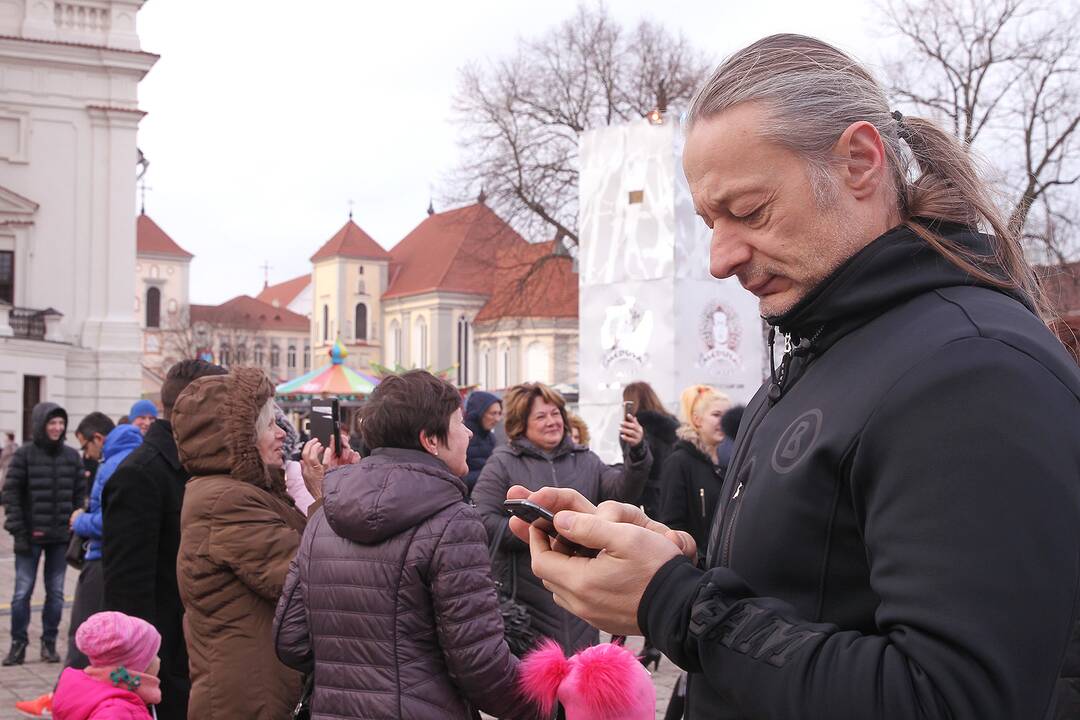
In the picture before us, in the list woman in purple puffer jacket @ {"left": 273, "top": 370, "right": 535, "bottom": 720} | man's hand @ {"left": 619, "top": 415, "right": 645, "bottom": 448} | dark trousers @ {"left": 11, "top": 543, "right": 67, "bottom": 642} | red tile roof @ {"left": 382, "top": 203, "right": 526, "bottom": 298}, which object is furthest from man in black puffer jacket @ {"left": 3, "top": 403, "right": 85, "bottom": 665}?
red tile roof @ {"left": 382, "top": 203, "right": 526, "bottom": 298}

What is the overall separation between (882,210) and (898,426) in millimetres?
389

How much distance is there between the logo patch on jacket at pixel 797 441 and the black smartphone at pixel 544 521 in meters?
0.28

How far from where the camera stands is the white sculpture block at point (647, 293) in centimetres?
1360

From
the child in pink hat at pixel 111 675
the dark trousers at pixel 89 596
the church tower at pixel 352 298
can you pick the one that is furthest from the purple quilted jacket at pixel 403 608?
the church tower at pixel 352 298

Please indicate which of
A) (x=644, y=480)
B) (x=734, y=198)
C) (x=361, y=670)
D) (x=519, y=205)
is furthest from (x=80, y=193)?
(x=734, y=198)

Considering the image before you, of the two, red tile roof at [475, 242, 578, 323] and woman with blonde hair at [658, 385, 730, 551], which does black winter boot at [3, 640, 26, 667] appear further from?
red tile roof at [475, 242, 578, 323]

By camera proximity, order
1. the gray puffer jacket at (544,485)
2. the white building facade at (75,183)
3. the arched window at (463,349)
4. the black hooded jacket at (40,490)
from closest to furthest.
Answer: the gray puffer jacket at (544,485) < the black hooded jacket at (40,490) < the white building facade at (75,183) < the arched window at (463,349)

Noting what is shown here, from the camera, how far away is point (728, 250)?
1569mm

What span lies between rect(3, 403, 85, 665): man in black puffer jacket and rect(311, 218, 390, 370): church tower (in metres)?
87.3

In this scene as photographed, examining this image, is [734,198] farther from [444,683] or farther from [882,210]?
[444,683]

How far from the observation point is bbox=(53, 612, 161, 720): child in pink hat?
4047 mm

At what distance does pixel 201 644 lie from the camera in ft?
13.4

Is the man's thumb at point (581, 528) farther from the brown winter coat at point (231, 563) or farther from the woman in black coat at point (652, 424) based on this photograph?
the woman in black coat at point (652, 424)

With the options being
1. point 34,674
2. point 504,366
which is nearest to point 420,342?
point 504,366
